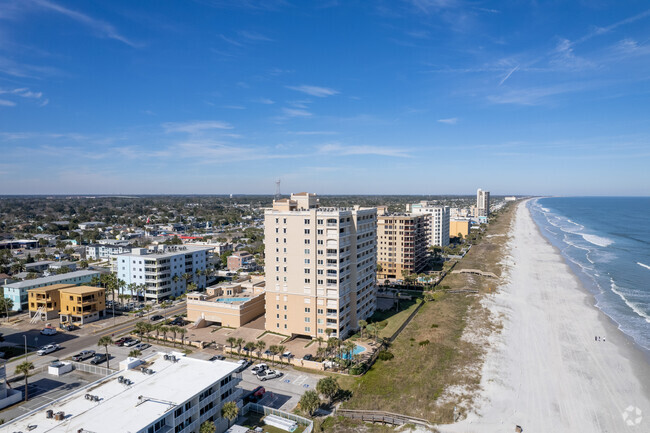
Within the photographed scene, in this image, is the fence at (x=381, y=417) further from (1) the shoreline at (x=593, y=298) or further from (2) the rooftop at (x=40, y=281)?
(2) the rooftop at (x=40, y=281)

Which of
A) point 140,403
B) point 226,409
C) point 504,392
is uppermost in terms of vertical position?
point 140,403

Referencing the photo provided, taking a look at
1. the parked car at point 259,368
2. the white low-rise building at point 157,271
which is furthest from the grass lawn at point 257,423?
the white low-rise building at point 157,271

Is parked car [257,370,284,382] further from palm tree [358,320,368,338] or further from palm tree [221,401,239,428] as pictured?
palm tree [358,320,368,338]

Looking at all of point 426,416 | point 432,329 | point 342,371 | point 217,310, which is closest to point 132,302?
point 217,310

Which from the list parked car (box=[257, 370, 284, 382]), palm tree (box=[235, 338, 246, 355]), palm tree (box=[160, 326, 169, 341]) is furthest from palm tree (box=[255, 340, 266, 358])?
palm tree (box=[160, 326, 169, 341])

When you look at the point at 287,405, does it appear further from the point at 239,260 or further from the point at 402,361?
the point at 239,260

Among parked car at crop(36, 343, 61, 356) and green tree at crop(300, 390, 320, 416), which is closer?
green tree at crop(300, 390, 320, 416)

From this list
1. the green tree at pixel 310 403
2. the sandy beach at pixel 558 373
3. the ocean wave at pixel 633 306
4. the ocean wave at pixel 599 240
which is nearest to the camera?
the green tree at pixel 310 403
